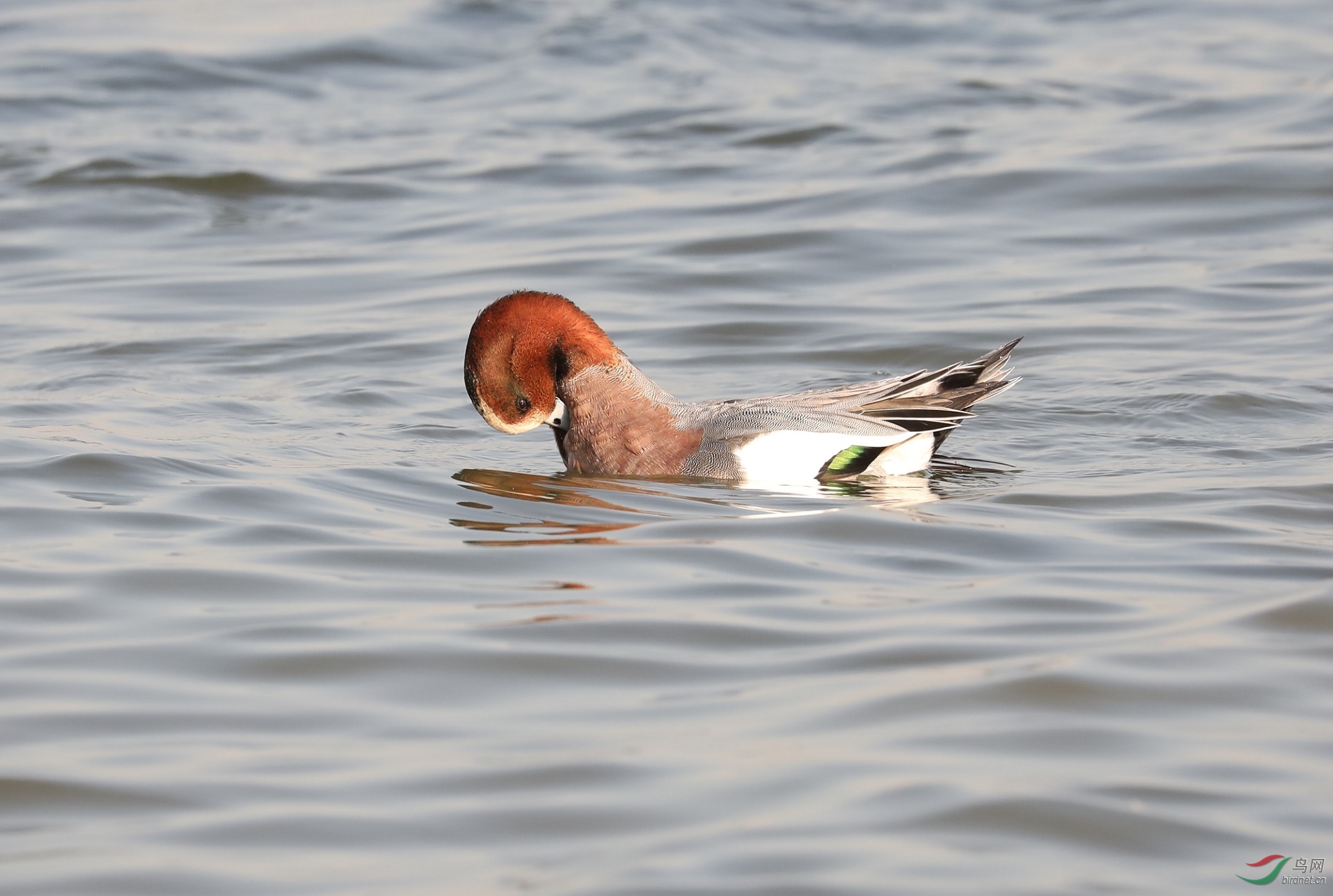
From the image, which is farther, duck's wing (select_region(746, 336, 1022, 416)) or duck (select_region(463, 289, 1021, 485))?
duck's wing (select_region(746, 336, 1022, 416))

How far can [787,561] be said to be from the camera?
5.47 metres

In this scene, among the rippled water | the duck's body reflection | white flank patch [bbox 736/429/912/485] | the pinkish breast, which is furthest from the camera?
the pinkish breast

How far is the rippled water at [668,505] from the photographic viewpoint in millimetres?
3676

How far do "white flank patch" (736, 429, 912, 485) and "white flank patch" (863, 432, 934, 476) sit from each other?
141 millimetres

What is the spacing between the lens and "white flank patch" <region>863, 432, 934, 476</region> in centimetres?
655

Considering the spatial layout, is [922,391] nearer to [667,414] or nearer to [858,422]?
[858,422]

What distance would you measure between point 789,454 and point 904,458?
479 mm

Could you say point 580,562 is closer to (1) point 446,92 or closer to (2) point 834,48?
(1) point 446,92

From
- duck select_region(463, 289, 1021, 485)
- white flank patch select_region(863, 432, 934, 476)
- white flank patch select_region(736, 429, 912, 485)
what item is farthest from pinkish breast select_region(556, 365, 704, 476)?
white flank patch select_region(863, 432, 934, 476)

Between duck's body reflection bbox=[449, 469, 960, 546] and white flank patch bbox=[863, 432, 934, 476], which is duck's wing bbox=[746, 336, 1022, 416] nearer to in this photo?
white flank patch bbox=[863, 432, 934, 476]

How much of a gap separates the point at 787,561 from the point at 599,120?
9.24 metres

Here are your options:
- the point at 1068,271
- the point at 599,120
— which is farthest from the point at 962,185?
the point at 599,120

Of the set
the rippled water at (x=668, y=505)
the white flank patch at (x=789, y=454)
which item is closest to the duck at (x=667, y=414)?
the white flank patch at (x=789, y=454)

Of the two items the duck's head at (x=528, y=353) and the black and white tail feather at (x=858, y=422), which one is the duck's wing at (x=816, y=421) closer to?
the black and white tail feather at (x=858, y=422)
